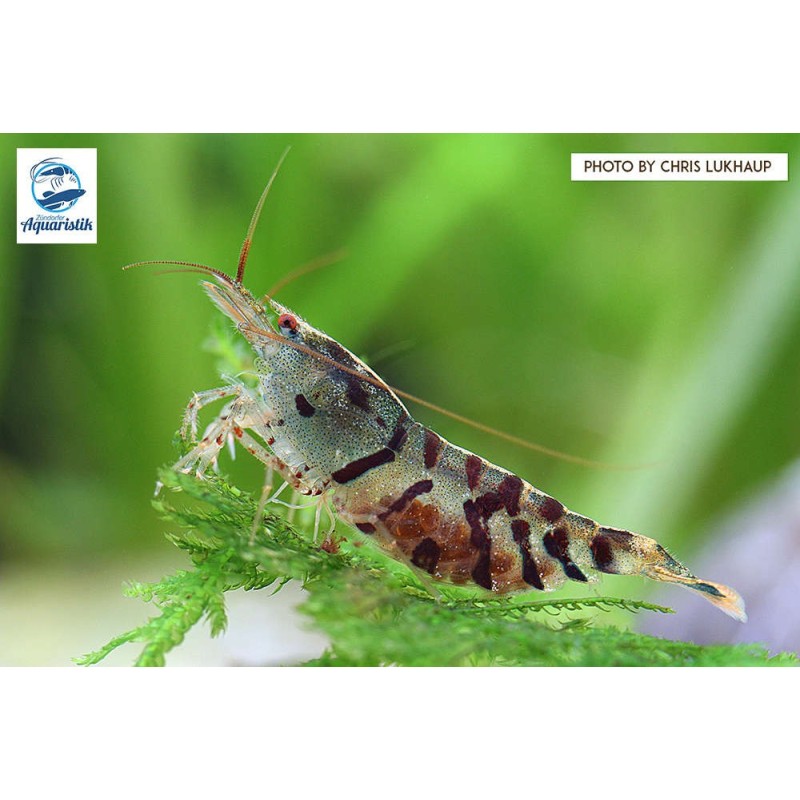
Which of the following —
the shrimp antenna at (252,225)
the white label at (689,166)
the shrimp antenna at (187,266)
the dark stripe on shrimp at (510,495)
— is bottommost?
the dark stripe on shrimp at (510,495)

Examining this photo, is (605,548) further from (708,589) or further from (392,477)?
(392,477)

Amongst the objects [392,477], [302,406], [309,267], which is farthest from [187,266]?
[392,477]

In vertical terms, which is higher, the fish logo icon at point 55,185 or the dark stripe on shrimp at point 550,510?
the fish logo icon at point 55,185

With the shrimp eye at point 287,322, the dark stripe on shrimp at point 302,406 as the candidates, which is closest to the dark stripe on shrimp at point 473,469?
the dark stripe on shrimp at point 302,406

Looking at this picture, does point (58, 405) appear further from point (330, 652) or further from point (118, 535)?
point (330, 652)

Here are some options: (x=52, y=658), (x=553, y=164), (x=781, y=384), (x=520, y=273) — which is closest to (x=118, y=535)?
(x=52, y=658)

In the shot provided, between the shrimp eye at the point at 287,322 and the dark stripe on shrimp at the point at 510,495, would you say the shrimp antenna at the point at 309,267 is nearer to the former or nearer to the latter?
the shrimp eye at the point at 287,322

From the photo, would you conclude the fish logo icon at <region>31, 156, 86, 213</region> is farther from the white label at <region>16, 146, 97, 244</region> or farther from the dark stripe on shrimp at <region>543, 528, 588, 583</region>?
the dark stripe on shrimp at <region>543, 528, 588, 583</region>
